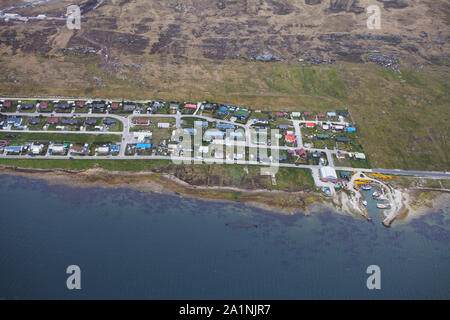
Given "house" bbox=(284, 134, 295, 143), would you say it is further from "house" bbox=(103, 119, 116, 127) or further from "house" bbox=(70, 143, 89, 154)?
"house" bbox=(70, 143, 89, 154)

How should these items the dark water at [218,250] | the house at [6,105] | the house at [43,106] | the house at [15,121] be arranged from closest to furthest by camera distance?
the dark water at [218,250], the house at [15,121], the house at [6,105], the house at [43,106]

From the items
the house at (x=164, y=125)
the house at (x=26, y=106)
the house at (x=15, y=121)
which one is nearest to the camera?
the house at (x=15, y=121)

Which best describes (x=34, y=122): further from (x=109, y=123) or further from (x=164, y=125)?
(x=164, y=125)

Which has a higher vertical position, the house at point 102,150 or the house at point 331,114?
the house at point 331,114

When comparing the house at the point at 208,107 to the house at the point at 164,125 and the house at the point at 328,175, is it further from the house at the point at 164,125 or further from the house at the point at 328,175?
the house at the point at 328,175

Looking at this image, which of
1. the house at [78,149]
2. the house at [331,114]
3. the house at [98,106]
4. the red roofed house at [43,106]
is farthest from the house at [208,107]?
the red roofed house at [43,106]

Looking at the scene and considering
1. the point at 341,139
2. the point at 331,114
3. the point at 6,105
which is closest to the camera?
the point at 341,139

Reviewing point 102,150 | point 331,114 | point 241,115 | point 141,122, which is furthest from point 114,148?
point 331,114
